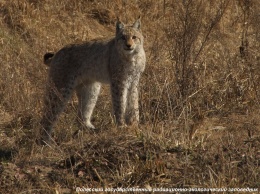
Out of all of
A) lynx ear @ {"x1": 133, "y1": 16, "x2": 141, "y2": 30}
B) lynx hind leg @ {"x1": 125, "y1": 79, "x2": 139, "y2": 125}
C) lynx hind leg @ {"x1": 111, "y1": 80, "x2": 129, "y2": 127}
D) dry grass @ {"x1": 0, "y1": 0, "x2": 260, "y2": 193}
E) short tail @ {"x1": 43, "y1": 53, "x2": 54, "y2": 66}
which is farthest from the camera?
short tail @ {"x1": 43, "y1": 53, "x2": 54, "y2": 66}

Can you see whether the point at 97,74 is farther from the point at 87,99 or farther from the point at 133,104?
the point at 133,104

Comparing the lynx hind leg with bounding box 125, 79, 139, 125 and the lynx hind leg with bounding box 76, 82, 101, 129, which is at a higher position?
the lynx hind leg with bounding box 125, 79, 139, 125

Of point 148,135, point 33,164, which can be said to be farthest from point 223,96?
point 33,164

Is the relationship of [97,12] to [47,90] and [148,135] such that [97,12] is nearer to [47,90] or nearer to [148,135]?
[47,90]

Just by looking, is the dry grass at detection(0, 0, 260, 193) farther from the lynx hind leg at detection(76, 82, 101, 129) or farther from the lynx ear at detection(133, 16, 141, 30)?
the lynx ear at detection(133, 16, 141, 30)

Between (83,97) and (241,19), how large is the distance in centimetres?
521

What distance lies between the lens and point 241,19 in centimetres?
1302

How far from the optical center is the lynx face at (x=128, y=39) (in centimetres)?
825

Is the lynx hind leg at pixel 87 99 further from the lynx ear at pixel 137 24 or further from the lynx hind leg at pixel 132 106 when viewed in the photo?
the lynx ear at pixel 137 24

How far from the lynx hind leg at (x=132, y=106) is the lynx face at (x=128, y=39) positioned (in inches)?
16.2

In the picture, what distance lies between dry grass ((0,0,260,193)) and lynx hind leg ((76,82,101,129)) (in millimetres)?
170

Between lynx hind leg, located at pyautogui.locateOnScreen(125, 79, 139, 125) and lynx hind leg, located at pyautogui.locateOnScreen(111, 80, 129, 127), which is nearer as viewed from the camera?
lynx hind leg, located at pyautogui.locateOnScreen(125, 79, 139, 125)

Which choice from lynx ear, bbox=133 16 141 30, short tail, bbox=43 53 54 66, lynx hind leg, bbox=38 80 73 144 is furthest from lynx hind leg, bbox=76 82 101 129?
lynx ear, bbox=133 16 141 30

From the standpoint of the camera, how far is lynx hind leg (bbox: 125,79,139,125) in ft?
26.5
